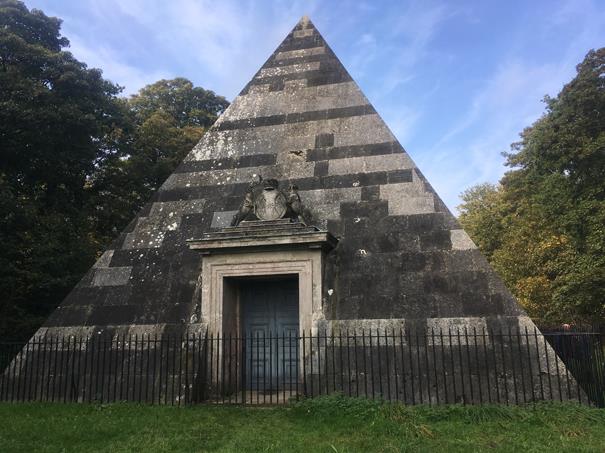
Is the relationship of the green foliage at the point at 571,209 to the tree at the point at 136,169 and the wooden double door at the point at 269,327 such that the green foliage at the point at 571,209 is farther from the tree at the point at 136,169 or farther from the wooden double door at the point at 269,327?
the tree at the point at 136,169

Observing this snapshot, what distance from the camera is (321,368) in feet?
27.2

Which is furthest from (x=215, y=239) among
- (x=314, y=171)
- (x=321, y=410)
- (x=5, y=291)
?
(x=5, y=291)

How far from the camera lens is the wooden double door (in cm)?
927

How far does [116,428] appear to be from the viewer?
6.62 metres

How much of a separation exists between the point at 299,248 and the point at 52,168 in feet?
32.6

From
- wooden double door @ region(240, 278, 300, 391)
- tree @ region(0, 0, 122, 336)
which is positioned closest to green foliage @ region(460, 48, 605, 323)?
wooden double door @ region(240, 278, 300, 391)

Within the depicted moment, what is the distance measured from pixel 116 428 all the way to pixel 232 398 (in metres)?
2.36

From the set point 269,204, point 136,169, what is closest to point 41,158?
point 136,169

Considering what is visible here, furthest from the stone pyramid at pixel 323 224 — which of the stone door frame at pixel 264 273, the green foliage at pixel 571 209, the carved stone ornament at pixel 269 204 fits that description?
the green foliage at pixel 571 209

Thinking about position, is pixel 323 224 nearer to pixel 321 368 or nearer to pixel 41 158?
pixel 321 368

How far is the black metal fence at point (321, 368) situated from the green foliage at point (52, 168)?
190 inches

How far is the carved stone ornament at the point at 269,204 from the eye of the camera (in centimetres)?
937

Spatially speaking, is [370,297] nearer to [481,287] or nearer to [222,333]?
[481,287]

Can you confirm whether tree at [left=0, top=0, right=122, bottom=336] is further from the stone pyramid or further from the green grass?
the green grass
